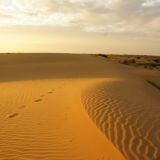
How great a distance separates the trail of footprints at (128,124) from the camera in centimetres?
320

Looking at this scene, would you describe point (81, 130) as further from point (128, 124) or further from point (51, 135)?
point (128, 124)

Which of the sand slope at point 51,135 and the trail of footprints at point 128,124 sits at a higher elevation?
the trail of footprints at point 128,124

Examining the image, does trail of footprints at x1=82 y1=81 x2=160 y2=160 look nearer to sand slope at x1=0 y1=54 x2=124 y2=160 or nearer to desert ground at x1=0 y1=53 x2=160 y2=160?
desert ground at x1=0 y1=53 x2=160 y2=160

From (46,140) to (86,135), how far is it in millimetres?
1085

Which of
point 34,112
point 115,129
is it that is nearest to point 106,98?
point 115,129

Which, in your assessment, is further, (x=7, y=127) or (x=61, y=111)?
(x=61, y=111)

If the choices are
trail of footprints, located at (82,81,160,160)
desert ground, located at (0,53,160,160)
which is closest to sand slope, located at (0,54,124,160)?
desert ground, located at (0,53,160,160)

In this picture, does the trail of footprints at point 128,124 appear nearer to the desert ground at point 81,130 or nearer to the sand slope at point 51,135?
the desert ground at point 81,130

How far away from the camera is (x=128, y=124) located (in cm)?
433

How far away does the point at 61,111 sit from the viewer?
5797 millimetres

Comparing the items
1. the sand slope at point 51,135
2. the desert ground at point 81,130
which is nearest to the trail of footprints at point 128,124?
the desert ground at point 81,130

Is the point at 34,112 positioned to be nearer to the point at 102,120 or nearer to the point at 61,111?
the point at 61,111

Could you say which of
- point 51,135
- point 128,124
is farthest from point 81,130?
point 128,124

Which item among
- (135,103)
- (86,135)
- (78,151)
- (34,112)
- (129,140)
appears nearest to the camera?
(78,151)
